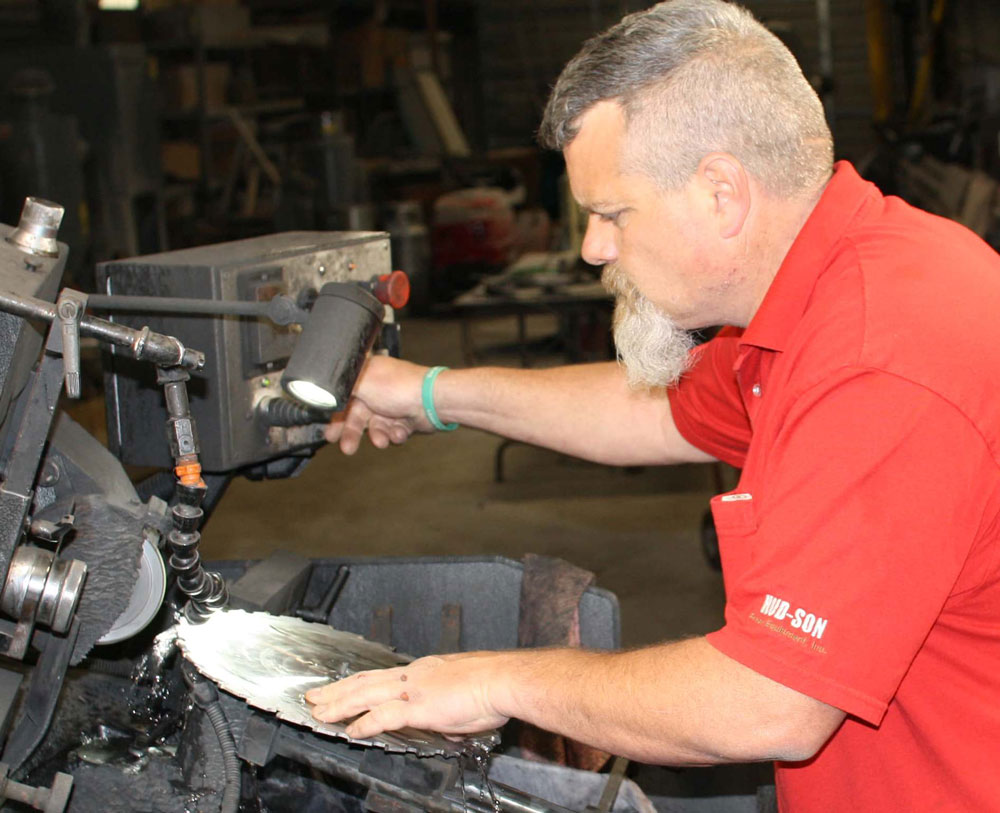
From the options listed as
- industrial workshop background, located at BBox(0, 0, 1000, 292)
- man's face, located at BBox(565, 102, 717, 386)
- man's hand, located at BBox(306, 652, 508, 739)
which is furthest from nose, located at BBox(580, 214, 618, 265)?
industrial workshop background, located at BBox(0, 0, 1000, 292)

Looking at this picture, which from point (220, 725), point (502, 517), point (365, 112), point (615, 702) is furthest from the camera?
point (365, 112)

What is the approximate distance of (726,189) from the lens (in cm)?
92

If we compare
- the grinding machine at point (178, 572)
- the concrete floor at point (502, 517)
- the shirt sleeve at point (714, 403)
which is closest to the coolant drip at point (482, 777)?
the grinding machine at point (178, 572)

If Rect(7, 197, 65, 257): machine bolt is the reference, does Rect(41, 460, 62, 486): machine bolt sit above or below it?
below

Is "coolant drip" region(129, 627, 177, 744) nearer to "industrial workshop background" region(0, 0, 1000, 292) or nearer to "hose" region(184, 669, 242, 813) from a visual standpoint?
"hose" region(184, 669, 242, 813)

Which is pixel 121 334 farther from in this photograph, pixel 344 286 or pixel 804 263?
pixel 804 263

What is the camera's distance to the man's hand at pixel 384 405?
1.44 metres

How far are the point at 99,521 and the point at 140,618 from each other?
0.12 m

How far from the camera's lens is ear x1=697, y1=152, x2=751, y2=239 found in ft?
2.98

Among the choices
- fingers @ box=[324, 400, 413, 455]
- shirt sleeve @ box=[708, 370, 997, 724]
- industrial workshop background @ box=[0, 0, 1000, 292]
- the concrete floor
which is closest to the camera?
shirt sleeve @ box=[708, 370, 997, 724]

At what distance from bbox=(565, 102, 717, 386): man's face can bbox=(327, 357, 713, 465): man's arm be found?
0.36 metres

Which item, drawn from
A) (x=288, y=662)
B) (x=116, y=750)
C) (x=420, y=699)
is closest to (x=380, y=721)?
(x=420, y=699)

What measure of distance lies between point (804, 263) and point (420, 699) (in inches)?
18.9

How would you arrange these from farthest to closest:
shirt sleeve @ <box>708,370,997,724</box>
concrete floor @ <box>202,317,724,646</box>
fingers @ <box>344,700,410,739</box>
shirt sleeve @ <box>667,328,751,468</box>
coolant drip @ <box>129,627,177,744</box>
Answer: concrete floor @ <box>202,317,724,646</box>, shirt sleeve @ <box>667,328,751,468</box>, coolant drip @ <box>129,627,177,744</box>, fingers @ <box>344,700,410,739</box>, shirt sleeve @ <box>708,370,997,724</box>
